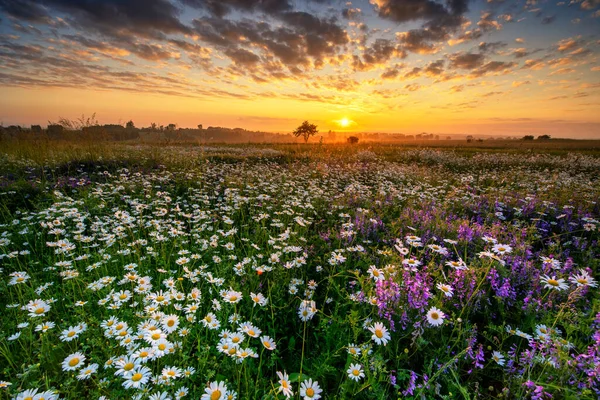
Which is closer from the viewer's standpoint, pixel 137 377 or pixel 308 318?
pixel 137 377

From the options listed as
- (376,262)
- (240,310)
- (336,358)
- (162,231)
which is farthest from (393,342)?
(162,231)

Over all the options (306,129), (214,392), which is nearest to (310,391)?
(214,392)

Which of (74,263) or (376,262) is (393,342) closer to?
(376,262)

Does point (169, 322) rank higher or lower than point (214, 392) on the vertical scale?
higher

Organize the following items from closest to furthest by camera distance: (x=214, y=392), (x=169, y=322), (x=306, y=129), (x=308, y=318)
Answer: (x=214, y=392) → (x=169, y=322) → (x=308, y=318) → (x=306, y=129)

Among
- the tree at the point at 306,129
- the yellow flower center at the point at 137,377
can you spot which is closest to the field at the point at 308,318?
the yellow flower center at the point at 137,377

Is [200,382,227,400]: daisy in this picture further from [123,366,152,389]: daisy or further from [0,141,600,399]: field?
[123,366,152,389]: daisy

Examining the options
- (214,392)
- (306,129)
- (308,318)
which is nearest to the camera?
(214,392)

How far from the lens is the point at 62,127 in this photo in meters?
11.0

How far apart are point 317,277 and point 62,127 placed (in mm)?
13322

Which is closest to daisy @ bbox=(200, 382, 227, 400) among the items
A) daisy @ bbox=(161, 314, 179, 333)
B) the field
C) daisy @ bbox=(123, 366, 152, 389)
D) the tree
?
the field

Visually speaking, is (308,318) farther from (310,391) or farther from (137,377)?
(137,377)

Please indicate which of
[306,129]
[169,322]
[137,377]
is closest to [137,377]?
[137,377]

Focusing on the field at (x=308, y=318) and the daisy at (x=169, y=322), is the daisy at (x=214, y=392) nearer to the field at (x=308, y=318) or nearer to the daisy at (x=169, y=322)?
the field at (x=308, y=318)
